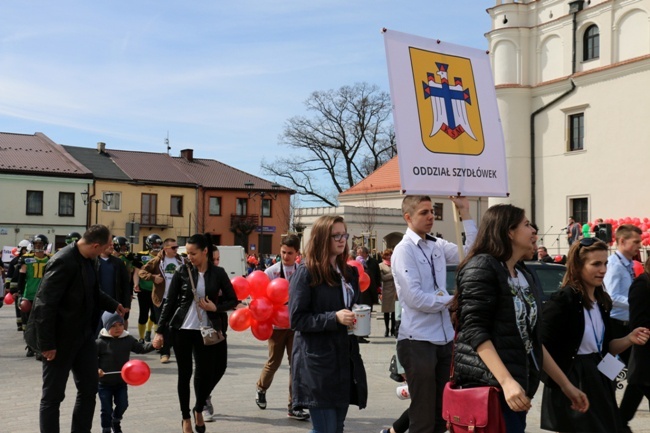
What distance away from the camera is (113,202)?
63594 mm

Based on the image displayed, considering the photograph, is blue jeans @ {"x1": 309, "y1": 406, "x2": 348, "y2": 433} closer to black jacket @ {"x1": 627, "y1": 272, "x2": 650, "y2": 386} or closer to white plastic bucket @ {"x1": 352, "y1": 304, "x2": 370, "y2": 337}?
white plastic bucket @ {"x1": 352, "y1": 304, "x2": 370, "y2": 337}

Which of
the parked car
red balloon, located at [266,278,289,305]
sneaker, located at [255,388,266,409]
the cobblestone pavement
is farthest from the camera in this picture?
the parked car

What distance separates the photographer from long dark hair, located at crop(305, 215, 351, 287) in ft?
19.0

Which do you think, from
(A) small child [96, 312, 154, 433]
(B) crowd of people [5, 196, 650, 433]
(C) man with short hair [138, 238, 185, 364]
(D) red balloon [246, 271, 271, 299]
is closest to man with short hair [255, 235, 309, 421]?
(D) red balloon [246, 271, 271, 299]

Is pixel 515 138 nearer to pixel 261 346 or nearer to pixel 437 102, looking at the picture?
pixel 261 346

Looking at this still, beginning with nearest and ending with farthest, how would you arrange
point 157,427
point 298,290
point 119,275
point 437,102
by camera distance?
point 298,290 < point 437,102 < point 157,427 < point 119,275

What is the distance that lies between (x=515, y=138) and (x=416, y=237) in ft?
116

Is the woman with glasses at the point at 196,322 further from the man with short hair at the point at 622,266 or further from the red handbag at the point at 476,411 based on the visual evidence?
the man with short hair at the point at 622,266

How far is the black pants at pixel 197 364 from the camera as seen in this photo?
7586 mm

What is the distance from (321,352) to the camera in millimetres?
5633

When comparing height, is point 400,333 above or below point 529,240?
below

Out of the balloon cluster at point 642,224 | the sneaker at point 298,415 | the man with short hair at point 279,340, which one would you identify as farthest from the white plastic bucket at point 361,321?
the balloon cluster at point 642,224

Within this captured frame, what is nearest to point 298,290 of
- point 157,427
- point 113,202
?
point 157,427

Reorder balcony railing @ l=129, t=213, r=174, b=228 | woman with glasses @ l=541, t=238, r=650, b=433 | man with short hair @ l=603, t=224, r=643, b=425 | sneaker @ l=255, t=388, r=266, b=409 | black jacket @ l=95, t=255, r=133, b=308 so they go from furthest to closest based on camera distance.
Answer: balcony railing @ l=129, t=213, r=174, b=228, black jacket @ l=95, t=255, r=133, b=308, sneaker @ l=255, t=388, r=266, b=409, man with short hair @ l=603, t=224, r=643, b=425, woman with glasses @ l=541, t=238, r=650, b=433
